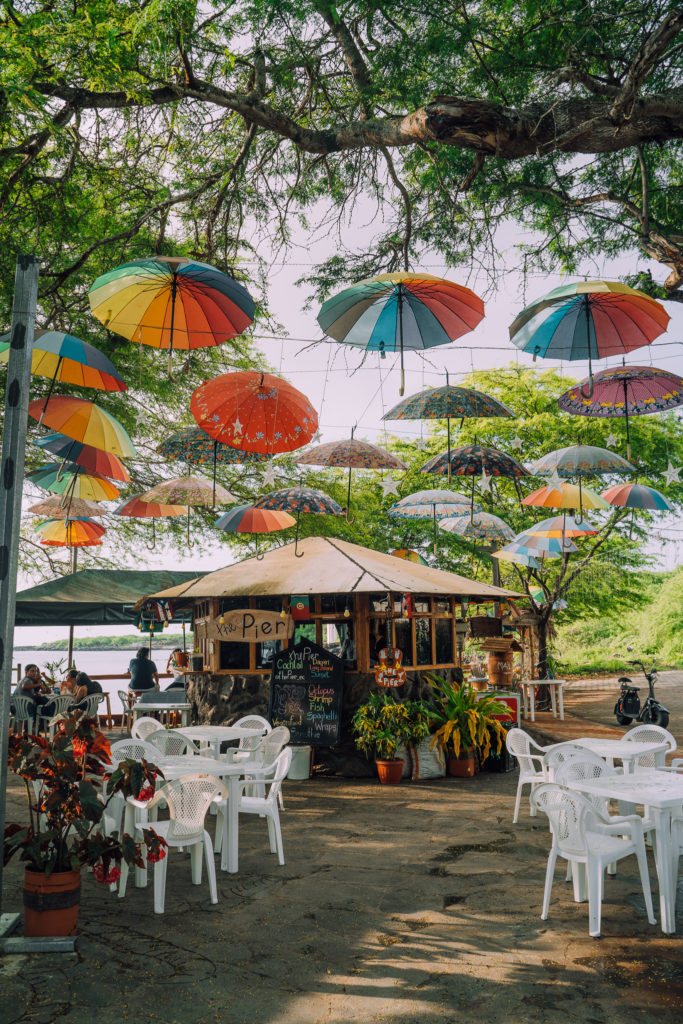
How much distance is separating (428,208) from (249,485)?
8.25m

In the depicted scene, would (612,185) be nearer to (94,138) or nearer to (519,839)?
(94,138)

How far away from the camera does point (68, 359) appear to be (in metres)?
6.70

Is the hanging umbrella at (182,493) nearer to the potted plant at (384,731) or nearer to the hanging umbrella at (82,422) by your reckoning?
the hanging umbrella at (82,422)

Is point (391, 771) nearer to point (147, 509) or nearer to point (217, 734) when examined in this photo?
point (217, 734)

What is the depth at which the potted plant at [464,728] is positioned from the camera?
10930 mm

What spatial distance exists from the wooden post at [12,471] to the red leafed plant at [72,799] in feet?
0.55

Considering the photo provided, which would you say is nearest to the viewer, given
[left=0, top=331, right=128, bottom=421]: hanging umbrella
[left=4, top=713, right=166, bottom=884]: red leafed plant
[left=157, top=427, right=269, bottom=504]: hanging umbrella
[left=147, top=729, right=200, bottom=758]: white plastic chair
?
[left=4, top=713, right=166, bottom=884]: red leafed plant

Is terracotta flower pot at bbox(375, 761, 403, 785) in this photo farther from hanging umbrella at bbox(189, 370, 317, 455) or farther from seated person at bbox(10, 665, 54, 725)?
seated person at bbox(10, 665, 54, 725)

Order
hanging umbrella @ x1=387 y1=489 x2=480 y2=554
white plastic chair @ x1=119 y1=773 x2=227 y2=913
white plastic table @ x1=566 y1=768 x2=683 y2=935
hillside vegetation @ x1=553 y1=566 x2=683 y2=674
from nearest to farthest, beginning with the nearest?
white plastic table @ x1=566 y1=768 x2=683 y2=935 → white plastic chair @ x1=119 y1=773 x2=227 y2=913 → hanging umbrella @ x1=387 y1=489 x2=480 y2=554 → hillside vegetation @ x1=553 y1=566 x2=683 y2=674

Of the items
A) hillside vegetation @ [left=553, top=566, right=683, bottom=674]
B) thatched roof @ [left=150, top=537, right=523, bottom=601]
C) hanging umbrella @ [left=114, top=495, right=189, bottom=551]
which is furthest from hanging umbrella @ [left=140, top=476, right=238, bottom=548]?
hillside vegetation @ [left=553, top=566, right=683, bottom=674]

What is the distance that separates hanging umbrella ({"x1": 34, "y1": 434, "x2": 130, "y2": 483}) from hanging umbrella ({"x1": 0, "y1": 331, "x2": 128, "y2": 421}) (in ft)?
4.83

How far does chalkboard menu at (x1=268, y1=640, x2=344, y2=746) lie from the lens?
10930 millimetres

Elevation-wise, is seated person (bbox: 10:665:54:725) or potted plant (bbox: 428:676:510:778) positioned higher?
seated person (bbox: 10:665:54:725)

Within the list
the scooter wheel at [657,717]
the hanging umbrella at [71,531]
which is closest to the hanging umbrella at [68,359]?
the hanging umbrella at [71,531]
